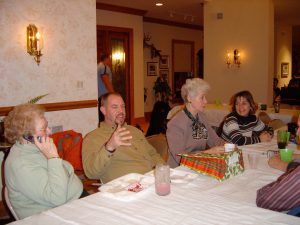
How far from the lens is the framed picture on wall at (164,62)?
10.2 metres

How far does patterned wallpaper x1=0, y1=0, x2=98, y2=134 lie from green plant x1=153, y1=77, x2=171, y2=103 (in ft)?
16.7

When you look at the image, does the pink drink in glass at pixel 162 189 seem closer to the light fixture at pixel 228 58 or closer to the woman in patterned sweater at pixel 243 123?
the woman in patterned sweater at pixel 243 123

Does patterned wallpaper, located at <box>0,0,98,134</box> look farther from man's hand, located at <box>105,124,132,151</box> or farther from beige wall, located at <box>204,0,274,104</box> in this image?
beige wall, located at <box>204,0,274,104</box>

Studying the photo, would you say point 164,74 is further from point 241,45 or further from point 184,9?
point 241,45

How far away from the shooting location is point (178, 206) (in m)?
1.44

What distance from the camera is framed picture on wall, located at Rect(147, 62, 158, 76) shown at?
32.1ft

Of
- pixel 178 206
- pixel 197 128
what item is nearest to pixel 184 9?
pixel 197 128

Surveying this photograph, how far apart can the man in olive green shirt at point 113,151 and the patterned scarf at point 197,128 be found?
0.36 metres

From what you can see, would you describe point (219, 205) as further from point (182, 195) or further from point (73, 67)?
point (73, 67)

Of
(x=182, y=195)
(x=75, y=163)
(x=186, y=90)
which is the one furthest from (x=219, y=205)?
(x=75, y=163)

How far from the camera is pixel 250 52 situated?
704cm

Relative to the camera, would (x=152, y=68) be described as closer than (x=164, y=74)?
Yes

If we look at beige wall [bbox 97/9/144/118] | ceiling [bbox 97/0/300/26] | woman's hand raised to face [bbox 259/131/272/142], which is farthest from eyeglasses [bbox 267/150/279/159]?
beige wall [bbox 97/9/144/118]

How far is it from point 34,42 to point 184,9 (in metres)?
5.41
